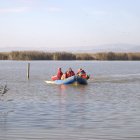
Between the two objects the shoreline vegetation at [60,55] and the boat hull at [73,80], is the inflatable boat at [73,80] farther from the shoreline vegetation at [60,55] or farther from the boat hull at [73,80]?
the shoreline vegetation at [60,55]

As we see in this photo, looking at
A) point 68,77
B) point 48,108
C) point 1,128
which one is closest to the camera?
Result: point 1,128

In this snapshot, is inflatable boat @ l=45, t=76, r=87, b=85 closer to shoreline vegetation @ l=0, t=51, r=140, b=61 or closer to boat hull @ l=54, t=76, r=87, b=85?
boat hull @ l=54, t=76, r=87, b=85

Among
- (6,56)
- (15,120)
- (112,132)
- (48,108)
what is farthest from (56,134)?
(6,56)

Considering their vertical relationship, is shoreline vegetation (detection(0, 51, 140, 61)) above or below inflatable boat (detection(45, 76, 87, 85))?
above

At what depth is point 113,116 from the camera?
617 inches

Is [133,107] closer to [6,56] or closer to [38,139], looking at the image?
[38,139]

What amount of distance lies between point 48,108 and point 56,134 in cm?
591

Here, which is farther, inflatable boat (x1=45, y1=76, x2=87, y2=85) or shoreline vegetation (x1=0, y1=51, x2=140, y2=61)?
shoreline vegetation (x1=0, y1=51, x2=140, y2=61)

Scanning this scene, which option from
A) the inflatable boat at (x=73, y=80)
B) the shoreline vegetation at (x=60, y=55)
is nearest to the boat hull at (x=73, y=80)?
the inflatable boat at (x=73, y=80)

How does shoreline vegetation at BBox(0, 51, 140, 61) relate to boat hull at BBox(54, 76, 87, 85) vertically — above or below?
above

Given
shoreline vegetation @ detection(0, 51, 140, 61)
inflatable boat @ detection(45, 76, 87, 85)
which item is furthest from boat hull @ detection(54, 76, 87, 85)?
shoreline vegetation @ detection(0, 51, 140, 61)

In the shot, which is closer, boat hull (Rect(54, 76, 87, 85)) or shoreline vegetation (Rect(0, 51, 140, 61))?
boat hull (Rect(54, 76, 87, 85))

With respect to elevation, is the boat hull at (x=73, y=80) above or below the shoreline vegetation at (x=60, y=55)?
below

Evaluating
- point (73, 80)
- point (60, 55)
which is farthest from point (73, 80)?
point (60, 55)
